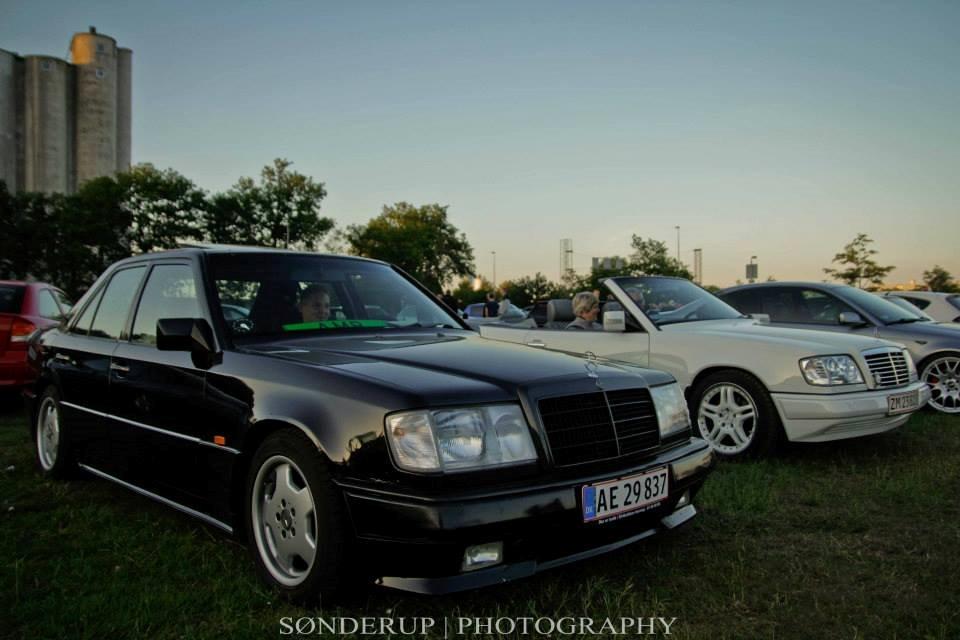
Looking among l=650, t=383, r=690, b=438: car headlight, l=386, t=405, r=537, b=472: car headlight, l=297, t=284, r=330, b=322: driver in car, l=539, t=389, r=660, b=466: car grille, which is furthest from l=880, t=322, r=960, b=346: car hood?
l=386, t=405, r=537, b=472: car headlight

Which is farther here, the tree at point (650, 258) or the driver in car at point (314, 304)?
the tree at point (650, 258)

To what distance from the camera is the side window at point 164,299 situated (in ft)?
11.7

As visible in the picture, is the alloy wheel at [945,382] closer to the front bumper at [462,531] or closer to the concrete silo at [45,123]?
the front bumper at [462,531]

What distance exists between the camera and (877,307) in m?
8.14

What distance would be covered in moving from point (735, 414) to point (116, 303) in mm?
4400

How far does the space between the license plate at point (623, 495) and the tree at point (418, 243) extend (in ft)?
193

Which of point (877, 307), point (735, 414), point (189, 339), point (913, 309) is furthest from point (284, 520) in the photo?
point (913, 309)

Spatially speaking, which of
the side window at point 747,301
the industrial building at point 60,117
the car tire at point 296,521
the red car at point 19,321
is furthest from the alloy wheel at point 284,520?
the industrial building at point 60,117

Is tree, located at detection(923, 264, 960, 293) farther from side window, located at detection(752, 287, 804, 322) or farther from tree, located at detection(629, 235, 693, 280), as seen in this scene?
side window, located at detection(752, 287, 804, 322)

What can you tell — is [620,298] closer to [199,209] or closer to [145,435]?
[145,435]

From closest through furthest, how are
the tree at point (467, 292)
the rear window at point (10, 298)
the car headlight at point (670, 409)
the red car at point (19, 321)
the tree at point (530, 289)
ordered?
the car headlight at point (670, 409), the red car at point (19, 321), the rear window at point (10, 298), the tree at point (530, 289), the tree at point (467, 292)

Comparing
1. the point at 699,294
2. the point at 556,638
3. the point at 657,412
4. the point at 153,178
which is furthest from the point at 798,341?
the point at 153,178

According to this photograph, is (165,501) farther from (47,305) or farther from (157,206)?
(157,206)

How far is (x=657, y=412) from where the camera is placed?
312 centimetres
